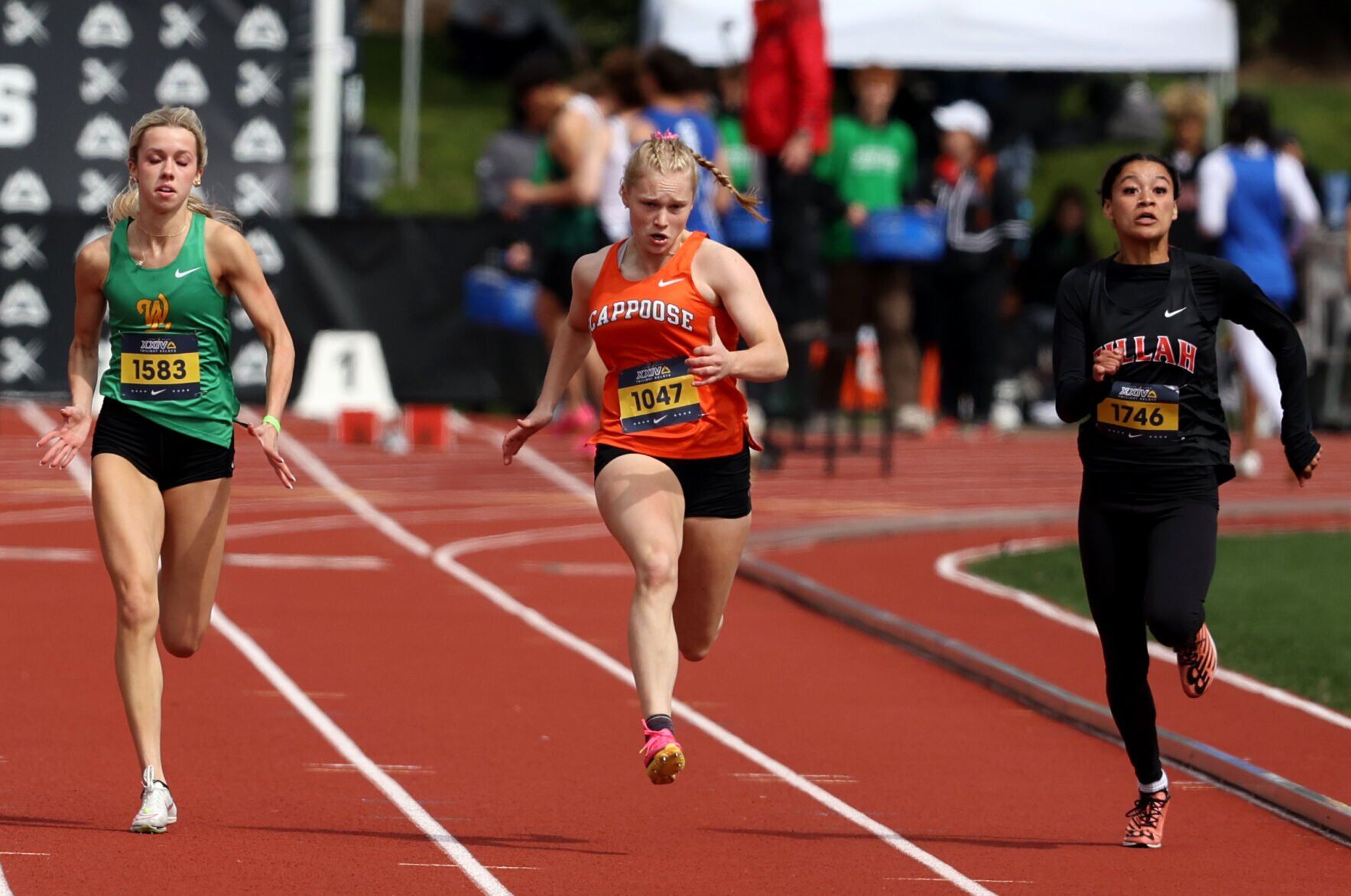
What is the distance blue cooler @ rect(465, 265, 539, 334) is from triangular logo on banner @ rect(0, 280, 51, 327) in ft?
10.7

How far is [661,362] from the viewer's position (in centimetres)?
718

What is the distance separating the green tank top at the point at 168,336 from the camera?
7.05 m

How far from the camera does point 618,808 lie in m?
7.46

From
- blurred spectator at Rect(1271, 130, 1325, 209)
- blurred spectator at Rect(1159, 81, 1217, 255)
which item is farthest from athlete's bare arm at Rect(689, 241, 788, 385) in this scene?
blurred spectator at Rect(1159, 81, 1217, 255)

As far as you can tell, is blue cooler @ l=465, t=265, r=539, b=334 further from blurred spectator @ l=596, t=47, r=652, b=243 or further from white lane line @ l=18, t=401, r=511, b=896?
white lane line @ l=18, t=401, r=511, b=896

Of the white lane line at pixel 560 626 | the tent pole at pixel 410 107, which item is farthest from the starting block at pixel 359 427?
the tent pole at pixel 410 107

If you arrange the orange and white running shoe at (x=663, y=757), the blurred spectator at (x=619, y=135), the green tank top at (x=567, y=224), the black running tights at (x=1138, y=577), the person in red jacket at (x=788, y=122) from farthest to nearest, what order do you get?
the green tank top at (x=567, y=224)
the blurred spectator at (x=619, y=135)
the person in red jacket at (x=788, y=122)
the black running tights at (x=1138, y=577)
the orange and white running shoe at (x=663, y=757)

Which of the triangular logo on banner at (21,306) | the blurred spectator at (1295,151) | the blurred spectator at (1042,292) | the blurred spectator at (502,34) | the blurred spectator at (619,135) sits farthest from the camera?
the blurred spectator at (502,34)

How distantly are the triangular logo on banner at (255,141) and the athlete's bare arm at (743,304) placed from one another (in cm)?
1291

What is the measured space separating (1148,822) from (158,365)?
120 inches

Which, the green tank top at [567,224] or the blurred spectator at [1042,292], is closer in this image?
the green tank top at [567,224]

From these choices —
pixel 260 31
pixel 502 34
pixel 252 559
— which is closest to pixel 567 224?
pixel 252 559

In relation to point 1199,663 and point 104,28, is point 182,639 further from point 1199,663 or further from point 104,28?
point 104,28

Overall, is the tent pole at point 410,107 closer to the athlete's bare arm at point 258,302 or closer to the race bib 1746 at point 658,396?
the athlete's bare arm at point 258,302
